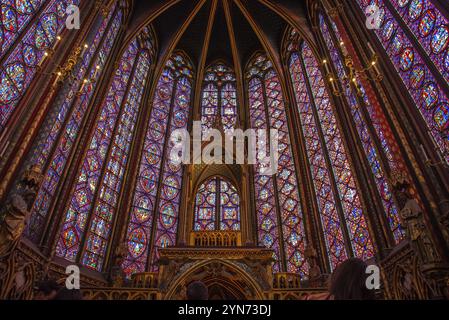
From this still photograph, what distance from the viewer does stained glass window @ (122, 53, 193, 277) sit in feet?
40.0

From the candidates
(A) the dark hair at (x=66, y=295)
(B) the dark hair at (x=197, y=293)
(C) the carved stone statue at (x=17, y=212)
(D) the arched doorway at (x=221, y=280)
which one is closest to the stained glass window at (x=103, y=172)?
(C) the carved stone statue at (x=17, y=212)

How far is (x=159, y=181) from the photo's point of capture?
1416 centimetres

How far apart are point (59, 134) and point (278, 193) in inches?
355

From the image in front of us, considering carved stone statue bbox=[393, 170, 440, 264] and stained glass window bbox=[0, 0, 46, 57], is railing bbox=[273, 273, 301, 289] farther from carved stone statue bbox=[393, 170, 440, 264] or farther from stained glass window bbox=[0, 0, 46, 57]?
stained glass window bbox=[0, 0, 46, 57]

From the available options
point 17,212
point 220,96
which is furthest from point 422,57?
point 220,96

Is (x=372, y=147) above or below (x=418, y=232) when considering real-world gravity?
above

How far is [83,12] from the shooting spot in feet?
33.0

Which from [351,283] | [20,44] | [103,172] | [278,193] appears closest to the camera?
[351,283]

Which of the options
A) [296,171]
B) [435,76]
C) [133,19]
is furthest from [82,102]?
[435,76]

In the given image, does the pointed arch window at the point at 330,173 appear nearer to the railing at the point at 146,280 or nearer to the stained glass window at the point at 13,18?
the railing at the point at 146,280

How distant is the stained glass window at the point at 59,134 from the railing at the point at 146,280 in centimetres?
290

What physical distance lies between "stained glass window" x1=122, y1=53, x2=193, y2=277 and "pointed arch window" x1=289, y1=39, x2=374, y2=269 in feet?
20.2

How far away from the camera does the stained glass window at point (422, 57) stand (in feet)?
23.1

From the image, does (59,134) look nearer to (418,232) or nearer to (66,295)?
(66,295)
